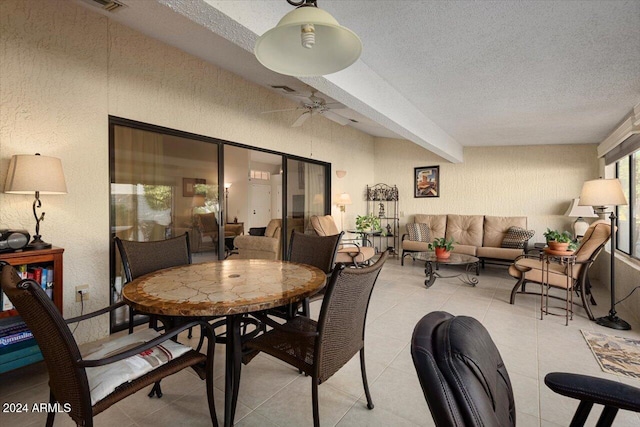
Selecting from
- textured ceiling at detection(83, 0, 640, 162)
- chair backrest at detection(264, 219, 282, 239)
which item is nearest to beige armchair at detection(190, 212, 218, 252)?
chair backrest at detection(264, 219, 282, 239)

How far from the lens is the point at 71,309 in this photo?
2.57 metres

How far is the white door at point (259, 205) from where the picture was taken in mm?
5270

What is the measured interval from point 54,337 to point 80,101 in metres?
2.33

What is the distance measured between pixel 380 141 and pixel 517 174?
3008mm

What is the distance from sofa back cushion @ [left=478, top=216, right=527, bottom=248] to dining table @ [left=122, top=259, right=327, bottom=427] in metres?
4.96

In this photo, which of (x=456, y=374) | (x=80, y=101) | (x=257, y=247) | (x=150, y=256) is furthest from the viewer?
(x=257, y=247)

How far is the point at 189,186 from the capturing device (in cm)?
361

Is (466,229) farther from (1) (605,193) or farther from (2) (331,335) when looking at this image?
(2) (331,335)

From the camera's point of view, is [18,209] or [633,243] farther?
[633,243]

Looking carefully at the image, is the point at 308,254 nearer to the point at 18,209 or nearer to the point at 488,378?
the point at 488,378

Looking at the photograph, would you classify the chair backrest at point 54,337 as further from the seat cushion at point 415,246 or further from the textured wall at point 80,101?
the seat cushion at point 415,246

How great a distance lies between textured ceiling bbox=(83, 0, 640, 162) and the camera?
1.79 meters

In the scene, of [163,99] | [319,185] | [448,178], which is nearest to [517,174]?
[448,178]

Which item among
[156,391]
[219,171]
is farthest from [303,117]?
[156,391]
